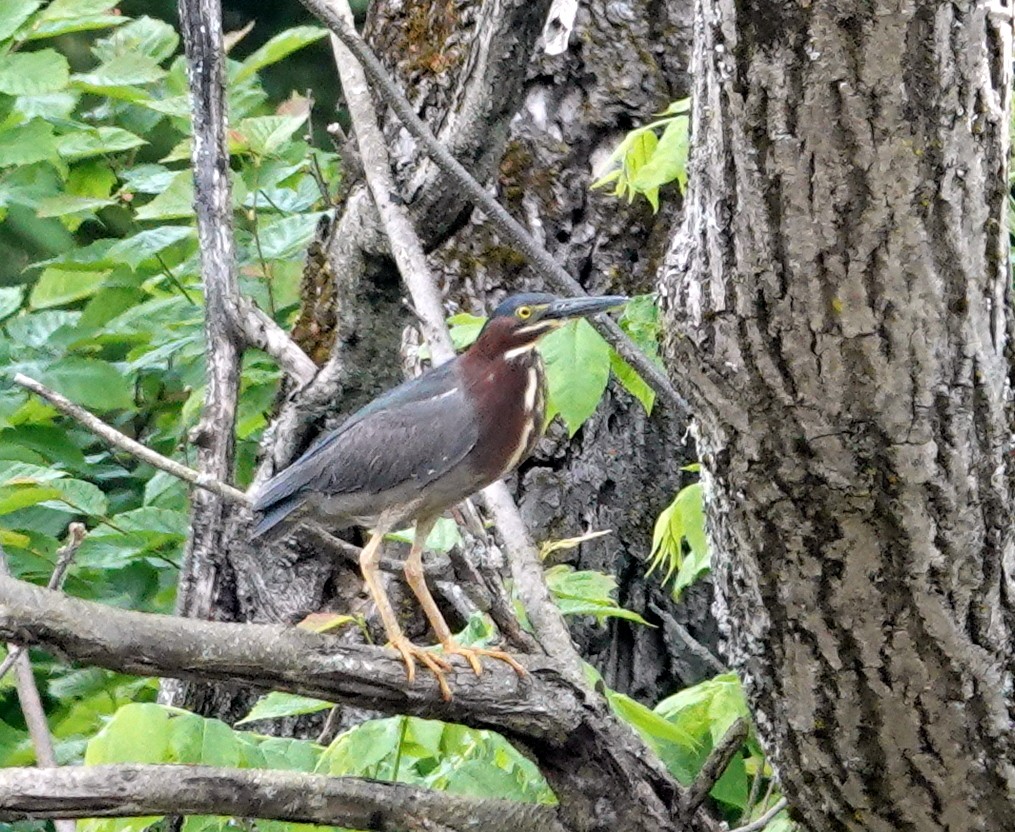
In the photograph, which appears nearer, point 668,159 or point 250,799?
point 250,799

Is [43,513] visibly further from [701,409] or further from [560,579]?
[701,409]

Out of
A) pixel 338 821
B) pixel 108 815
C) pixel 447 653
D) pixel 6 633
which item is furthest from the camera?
pixel 447 653

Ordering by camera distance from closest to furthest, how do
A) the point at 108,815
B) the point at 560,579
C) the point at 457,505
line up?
1. the point at 108,815
2. the point at 560,579
3. the point at 457,505

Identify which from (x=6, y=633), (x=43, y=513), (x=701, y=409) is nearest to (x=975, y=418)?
(x=701, y=409)

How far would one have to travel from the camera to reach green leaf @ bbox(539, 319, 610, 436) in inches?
95.9

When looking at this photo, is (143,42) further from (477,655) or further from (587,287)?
(477,655)

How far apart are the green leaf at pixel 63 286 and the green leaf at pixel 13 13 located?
682 mm

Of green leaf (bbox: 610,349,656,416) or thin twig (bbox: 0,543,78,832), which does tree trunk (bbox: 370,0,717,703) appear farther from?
thin twig (bbox: 0,543,78,832)

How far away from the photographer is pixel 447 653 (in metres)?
2.50

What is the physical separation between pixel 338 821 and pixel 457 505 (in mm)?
950

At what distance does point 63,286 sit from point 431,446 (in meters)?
1.96

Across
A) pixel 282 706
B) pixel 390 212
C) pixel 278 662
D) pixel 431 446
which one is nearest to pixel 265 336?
pixel 390 212

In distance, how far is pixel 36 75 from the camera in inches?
157

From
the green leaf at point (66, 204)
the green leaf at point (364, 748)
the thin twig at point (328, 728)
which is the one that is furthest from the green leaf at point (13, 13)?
Result: the green leaf at point (364, 748)
